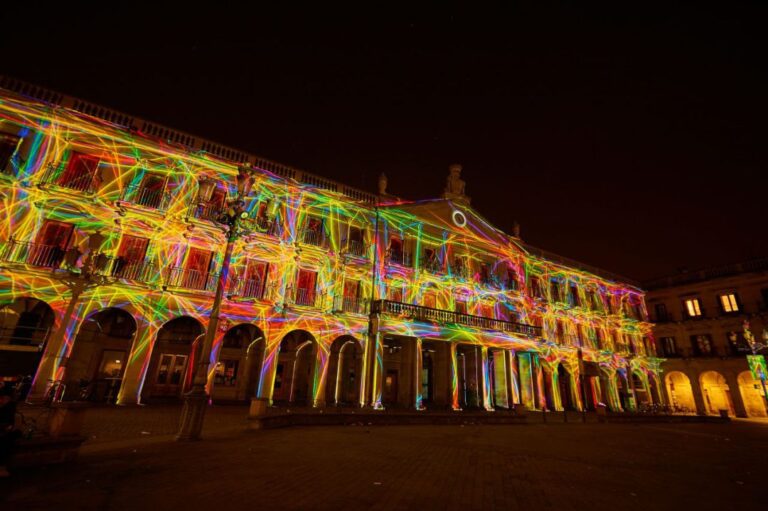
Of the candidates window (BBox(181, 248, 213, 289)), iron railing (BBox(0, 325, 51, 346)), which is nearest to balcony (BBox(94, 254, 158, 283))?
window (BBox(181, 248, 213, 289))

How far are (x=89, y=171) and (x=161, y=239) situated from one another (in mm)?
4350

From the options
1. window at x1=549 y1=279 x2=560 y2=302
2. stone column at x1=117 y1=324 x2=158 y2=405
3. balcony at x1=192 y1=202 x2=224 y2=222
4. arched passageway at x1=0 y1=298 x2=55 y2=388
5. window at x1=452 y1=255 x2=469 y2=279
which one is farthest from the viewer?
window at x1=549 y1=279 x2=560 y2=302

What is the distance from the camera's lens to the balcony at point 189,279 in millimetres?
16469

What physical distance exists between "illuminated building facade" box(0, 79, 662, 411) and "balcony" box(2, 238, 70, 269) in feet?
0.17

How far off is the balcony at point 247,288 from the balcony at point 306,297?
1.91 m

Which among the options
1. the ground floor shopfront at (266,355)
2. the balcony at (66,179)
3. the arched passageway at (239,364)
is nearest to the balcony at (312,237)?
the ground floor shopfront at (266,355)

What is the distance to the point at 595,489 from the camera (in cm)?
576

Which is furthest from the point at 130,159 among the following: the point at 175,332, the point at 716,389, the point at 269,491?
the point at 716,389

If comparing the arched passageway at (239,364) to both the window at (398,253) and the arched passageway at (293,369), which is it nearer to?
the arched passageway at (293,369)

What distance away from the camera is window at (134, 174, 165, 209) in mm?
16933

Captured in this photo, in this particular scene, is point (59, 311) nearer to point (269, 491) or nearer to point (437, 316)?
point (269, 491)

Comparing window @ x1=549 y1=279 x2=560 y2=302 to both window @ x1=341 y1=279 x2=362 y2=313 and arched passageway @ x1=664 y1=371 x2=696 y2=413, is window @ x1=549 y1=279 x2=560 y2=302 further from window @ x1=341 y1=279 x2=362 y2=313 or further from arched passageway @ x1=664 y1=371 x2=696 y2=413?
window @ x1=341 y1=279 x2=362 y2=313

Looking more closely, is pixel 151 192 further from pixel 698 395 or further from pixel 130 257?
pixel 698 395

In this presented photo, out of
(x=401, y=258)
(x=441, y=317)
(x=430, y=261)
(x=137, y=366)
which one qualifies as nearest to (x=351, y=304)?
(x=401, y=258)
